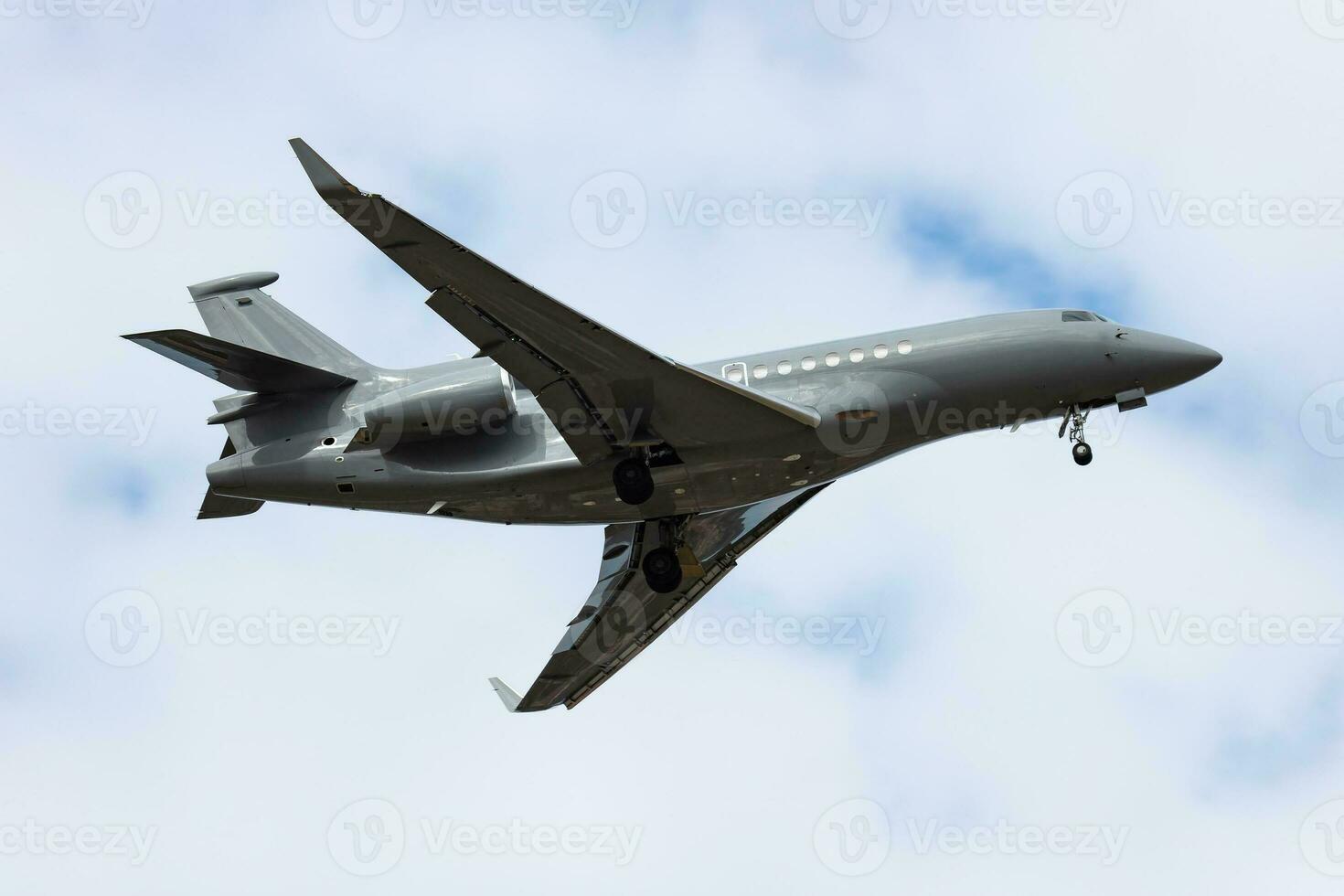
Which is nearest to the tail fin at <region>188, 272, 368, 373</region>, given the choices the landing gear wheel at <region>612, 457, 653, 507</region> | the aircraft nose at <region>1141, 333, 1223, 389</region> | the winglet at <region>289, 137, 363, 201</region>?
the landing gear wheel at <region>612, 457, 653, 507</region>

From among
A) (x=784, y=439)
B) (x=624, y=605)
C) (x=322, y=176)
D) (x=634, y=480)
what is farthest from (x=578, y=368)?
(x=624, y=605)

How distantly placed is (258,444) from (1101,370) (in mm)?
14863

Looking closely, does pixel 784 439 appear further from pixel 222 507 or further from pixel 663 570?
pixel 222 507

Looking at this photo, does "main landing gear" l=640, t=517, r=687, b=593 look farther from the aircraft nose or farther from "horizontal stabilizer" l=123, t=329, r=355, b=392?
the aircraft nose

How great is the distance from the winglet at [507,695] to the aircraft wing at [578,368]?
289 inches

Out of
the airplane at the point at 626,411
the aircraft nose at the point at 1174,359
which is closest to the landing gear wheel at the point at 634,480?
the airplane at the point at 626,411

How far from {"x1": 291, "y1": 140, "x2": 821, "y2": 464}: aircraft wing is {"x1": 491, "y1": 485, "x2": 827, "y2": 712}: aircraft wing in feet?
16.1

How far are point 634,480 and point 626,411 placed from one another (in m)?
1.30

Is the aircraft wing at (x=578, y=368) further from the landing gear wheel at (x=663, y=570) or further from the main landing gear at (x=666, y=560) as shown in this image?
the landing gear wheel at (x=663, y=570)

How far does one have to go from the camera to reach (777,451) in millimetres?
25984

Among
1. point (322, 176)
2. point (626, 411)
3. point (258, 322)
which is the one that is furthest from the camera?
point (258, 322)

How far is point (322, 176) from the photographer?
69.8 feet

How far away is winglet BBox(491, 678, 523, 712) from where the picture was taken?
31469 mm

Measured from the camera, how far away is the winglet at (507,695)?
31.5m
